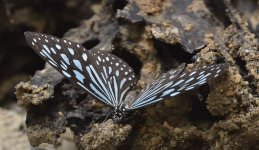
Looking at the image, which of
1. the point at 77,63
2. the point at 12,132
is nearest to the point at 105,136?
the point at 77,63

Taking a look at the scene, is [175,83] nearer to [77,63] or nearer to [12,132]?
[77,63]

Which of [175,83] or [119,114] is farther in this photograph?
[119,114]

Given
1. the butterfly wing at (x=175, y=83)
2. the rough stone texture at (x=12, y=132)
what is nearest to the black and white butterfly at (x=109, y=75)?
the butterfly wing at (x=175, y=83)

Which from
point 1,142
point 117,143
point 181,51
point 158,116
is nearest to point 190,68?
point 181,51

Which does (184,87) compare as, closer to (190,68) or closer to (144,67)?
(190,68)

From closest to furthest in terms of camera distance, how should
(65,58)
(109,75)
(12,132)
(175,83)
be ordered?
1. (175,83)
2. (65,58)
3. (109,75)
4. (12,132)

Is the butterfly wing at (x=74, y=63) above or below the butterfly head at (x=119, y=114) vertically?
above

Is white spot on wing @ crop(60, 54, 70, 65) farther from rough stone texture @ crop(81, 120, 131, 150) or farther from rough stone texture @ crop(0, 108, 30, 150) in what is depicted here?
rough stone texture @ crop(0, 108, 30, 150)

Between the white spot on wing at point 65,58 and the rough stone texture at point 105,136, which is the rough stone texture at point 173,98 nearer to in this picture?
the rough stone texture at point 105,136
